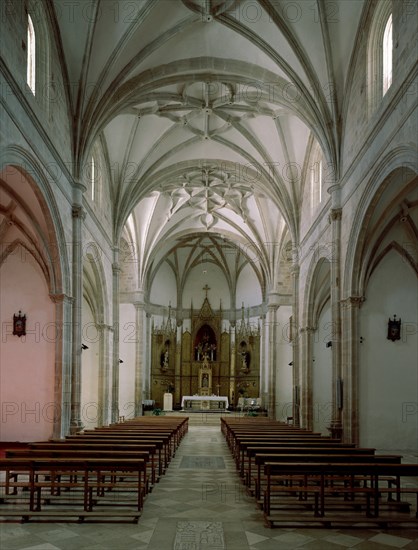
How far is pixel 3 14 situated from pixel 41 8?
3238mm

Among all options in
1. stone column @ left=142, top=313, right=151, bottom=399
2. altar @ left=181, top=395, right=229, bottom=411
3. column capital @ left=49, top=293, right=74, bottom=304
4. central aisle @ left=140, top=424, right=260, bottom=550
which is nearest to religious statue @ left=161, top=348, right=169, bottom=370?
stone column @ left=142, top=313, right=151, bottom=399

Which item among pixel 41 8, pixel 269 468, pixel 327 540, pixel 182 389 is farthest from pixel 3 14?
pixel 182 389

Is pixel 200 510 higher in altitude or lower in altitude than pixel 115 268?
lower

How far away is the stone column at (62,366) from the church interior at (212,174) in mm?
72

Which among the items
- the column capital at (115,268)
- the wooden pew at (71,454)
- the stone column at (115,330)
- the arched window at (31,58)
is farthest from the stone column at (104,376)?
the wooden pew at (71,454)

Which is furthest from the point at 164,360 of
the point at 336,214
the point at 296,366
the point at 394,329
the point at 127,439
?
the point at 127,439

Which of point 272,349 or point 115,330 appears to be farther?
point 272,349

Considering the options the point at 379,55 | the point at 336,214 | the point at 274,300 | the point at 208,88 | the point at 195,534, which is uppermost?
the point at 208,88

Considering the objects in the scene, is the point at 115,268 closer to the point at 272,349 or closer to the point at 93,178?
the point at 93,178

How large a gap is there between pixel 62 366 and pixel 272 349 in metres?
20.5

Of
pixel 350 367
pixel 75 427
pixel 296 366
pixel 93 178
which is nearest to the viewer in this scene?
pixel 350 367

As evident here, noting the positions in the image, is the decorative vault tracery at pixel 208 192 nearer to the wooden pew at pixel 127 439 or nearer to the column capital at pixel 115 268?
the column capital at pixel 115 268

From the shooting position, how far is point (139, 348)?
37438 millimetres

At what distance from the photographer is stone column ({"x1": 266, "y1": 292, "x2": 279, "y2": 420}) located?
3500cm
